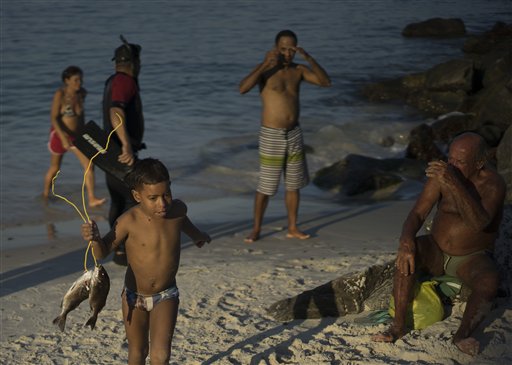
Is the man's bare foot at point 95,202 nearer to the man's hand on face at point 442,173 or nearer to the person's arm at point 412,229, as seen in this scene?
the person's arm at point 412,229

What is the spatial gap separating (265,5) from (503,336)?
98.1 feet

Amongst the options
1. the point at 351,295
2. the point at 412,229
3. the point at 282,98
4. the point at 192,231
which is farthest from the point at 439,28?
the point at 192,231

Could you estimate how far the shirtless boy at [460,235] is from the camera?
224 inches

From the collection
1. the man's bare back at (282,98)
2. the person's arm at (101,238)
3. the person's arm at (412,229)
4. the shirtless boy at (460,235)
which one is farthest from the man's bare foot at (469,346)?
the man's bare back at (282,98)

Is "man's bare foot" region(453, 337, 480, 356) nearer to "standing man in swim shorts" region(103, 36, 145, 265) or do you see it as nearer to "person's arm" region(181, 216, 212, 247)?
"person's arm" region(181, 216, 212, 247)

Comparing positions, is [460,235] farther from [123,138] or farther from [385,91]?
[385,91]

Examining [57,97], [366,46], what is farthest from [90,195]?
[366,46]

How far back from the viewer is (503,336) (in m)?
5.78

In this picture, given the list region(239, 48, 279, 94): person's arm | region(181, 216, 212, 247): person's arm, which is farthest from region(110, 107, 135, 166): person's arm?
region(181, 216, 212, 247): person's arm

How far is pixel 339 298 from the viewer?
6426 mm

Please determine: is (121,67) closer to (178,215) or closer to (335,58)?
(178,215)

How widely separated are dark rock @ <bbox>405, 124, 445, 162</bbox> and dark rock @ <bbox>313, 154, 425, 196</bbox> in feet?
2.85

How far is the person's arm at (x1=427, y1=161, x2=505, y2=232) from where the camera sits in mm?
5668

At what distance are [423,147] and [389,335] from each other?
885 cm
